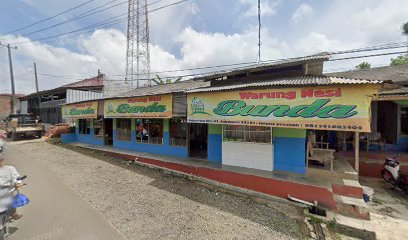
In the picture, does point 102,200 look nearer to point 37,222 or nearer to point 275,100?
point 37,222

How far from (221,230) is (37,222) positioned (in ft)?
14.7

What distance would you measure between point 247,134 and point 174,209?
3998 mm

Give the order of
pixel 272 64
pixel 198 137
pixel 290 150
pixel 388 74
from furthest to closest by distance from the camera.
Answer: pixel 198 137
pixel 388 74
pixel 272 64
pixel 290 150

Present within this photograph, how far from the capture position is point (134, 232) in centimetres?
461

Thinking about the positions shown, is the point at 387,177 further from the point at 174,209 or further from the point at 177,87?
the point at 177,87

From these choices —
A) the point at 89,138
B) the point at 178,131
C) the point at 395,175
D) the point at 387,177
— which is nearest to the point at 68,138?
the point at 89,138

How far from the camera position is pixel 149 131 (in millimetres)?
11828

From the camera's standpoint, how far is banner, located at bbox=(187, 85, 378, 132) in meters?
5.38

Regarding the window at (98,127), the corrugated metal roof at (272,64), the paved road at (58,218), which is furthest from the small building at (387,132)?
the window at (98,127)

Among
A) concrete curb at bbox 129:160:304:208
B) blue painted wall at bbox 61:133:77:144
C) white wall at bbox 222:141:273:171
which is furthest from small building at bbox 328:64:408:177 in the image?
blue painted wall at bbox 61:133:77:144

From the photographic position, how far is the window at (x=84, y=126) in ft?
53.2

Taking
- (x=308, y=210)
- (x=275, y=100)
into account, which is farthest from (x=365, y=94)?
(x=308, y=210)

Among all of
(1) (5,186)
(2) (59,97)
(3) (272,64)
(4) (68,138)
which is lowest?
(4) (68,138)

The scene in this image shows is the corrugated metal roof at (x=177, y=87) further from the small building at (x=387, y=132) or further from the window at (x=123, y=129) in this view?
the small building at (x=387, y=132)
